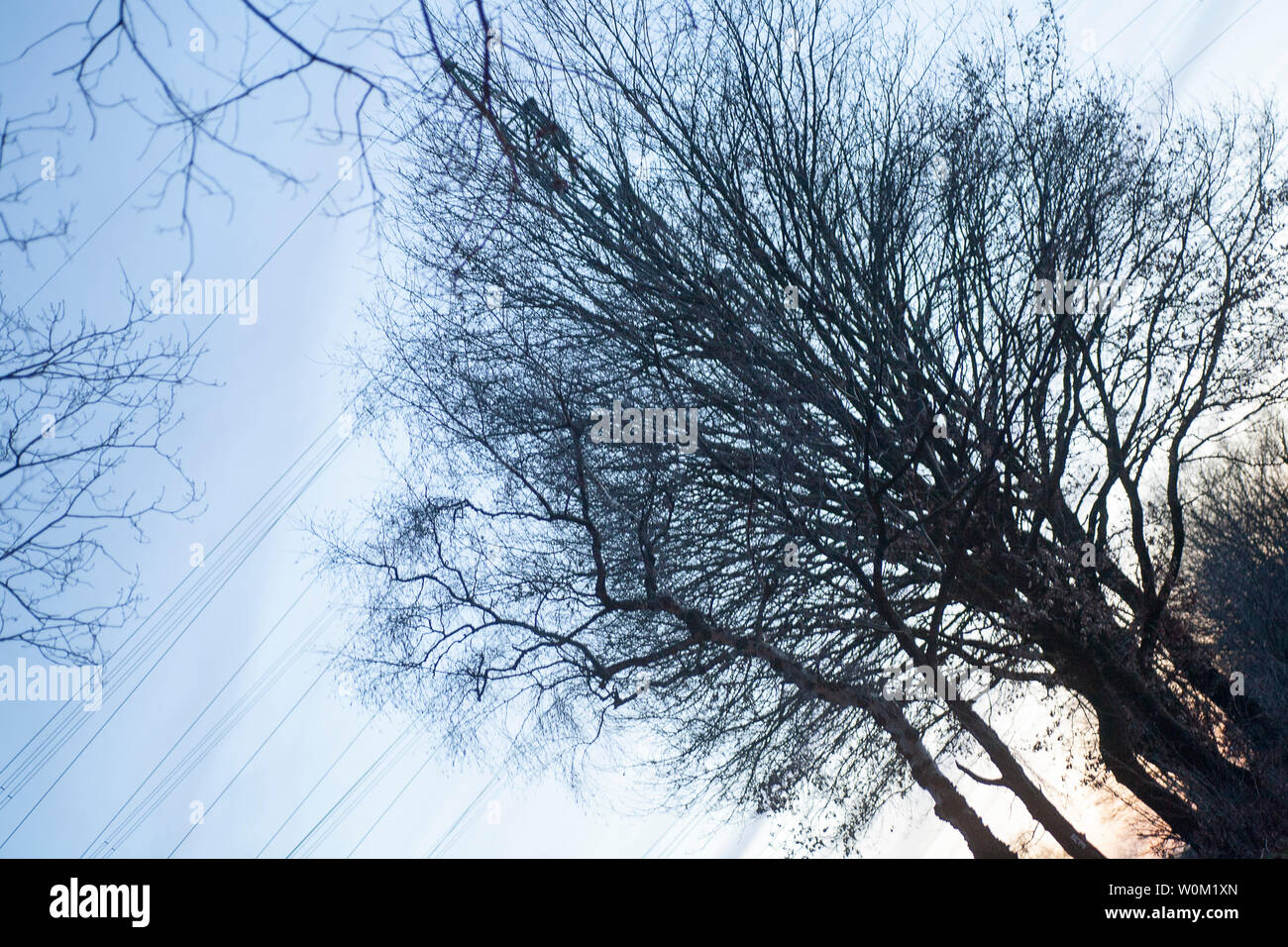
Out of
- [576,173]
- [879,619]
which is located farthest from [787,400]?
[576,173]

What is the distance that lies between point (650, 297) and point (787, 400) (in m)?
1.55

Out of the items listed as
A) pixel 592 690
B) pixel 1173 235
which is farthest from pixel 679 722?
pixel 1173 235

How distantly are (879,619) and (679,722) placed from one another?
1986 mm

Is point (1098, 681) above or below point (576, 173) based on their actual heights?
below

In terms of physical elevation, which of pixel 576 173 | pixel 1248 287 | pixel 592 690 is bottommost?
pixel 592 690

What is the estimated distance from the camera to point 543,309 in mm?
7980

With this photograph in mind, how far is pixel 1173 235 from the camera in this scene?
823cm
